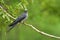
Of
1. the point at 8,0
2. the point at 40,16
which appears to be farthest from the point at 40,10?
the point at 8,0

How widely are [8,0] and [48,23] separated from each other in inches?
279

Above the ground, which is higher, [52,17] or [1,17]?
[1,17]

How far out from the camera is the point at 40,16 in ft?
38.1

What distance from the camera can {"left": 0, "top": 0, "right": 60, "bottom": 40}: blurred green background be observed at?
14.6 ft

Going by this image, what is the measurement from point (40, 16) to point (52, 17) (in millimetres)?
565

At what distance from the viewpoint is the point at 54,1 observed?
12.0m

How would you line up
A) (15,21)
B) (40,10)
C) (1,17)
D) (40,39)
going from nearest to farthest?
(15,21) < (1,17) < (40,39) < (40,10)

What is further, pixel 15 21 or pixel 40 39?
pixel 40 39

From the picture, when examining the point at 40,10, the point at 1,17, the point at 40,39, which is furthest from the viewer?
Result: the point at 40,10

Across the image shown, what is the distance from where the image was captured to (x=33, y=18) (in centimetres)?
991

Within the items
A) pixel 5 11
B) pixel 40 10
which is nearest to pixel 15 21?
pixel 5 11

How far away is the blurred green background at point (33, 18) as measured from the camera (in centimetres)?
444

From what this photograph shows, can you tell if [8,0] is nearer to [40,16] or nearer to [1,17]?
[1,17]

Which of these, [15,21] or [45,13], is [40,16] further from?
[15,21]
